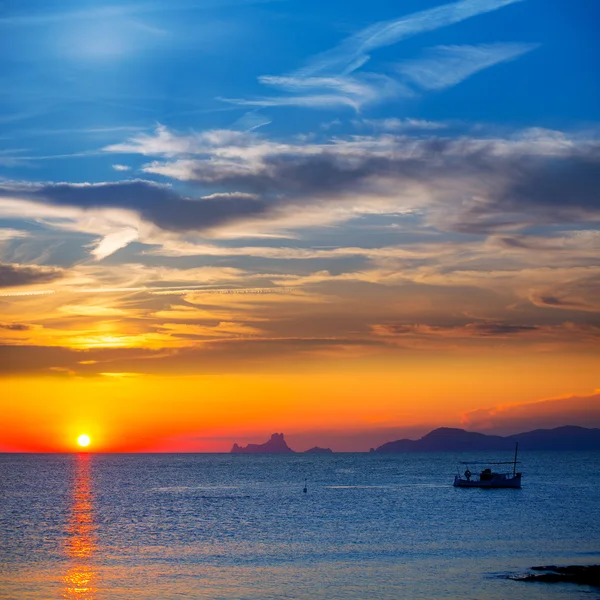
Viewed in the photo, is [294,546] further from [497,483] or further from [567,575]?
[497,483]

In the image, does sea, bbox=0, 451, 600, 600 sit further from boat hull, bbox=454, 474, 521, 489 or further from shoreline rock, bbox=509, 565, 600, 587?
boat hull, bbox=454, 474, 521, 489

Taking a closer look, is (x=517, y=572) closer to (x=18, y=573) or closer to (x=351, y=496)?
(x=18, y=573)

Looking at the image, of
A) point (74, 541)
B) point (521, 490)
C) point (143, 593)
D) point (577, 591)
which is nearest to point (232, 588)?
point (143, 593)

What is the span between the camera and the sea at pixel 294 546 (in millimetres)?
56656

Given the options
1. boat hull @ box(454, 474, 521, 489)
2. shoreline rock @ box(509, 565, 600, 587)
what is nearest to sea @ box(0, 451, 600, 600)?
shoreline rock @ box(509, 565, 600, 587)

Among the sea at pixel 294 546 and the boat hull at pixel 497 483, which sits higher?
the sea at pixel 294 546

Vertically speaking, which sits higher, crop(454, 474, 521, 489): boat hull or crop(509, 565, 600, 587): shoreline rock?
crop(509, 565, 600, 587): shoreline rock

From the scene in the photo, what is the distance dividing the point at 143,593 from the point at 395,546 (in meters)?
27.9

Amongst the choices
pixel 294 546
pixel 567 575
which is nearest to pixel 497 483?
pixel 294 546

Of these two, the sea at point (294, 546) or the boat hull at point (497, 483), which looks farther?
the boat hull at point (497, 483)

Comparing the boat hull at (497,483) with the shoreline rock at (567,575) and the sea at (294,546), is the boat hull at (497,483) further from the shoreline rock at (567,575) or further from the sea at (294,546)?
the shoreline rock at (567,575)

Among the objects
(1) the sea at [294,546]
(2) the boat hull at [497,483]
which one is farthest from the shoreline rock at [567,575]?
(2) the boat hull at [497,483]

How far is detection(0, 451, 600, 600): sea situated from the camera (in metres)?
56.7

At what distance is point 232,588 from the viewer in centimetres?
5675
